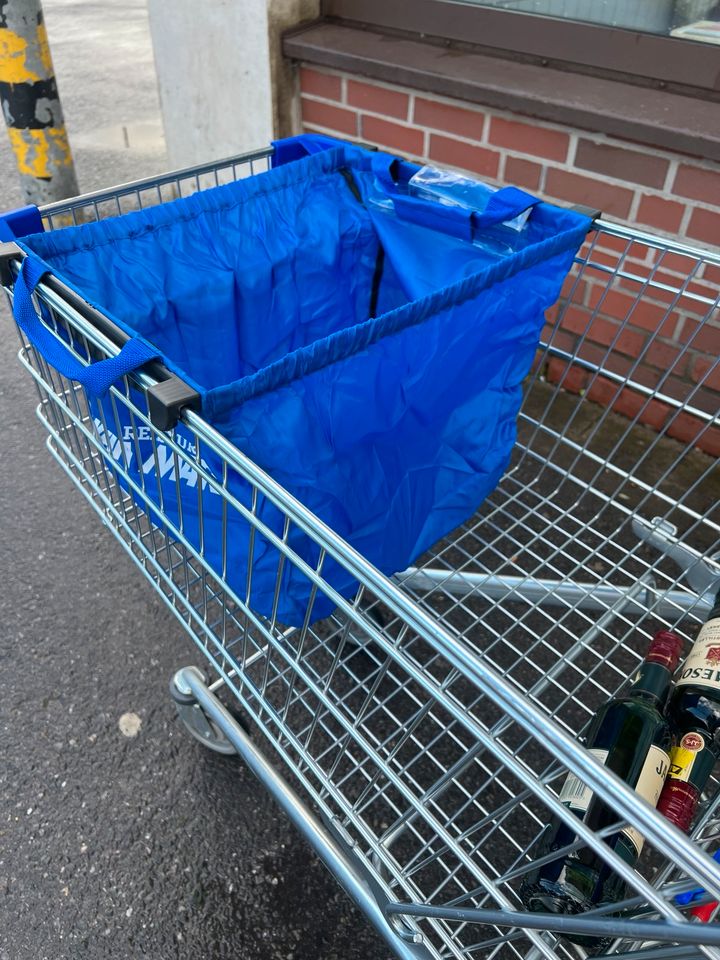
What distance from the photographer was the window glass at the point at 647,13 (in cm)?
210

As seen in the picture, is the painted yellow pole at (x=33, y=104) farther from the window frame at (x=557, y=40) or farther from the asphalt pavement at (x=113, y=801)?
the asphalt pavement at (x=113, y=801)

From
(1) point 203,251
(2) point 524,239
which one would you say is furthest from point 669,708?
(1) point 203,251

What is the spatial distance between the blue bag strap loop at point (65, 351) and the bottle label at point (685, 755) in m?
0.99

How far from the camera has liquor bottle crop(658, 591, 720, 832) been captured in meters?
1.06

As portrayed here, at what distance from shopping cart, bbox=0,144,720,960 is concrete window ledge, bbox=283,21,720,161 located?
0.35 m

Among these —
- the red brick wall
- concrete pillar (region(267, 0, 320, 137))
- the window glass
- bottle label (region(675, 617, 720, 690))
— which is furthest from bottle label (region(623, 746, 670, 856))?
concrete pillar (region(267, 0, 320, 137))

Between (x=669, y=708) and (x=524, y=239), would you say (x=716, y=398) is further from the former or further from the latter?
(x=669, y=708)

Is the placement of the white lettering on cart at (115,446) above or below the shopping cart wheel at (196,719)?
above

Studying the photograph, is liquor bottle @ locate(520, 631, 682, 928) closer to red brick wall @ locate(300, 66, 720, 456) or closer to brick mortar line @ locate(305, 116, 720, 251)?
red brick wall @ locate(300, 66, 720, 456)

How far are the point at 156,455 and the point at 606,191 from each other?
1.71 meters

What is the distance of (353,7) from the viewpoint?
106 inches

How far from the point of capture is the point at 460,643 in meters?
0.77

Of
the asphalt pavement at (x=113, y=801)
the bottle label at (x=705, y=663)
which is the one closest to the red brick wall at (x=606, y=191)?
the bottle label at (x=705, y=663)

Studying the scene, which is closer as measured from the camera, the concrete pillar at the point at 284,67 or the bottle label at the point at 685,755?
the bottle label at the point at 685,755
